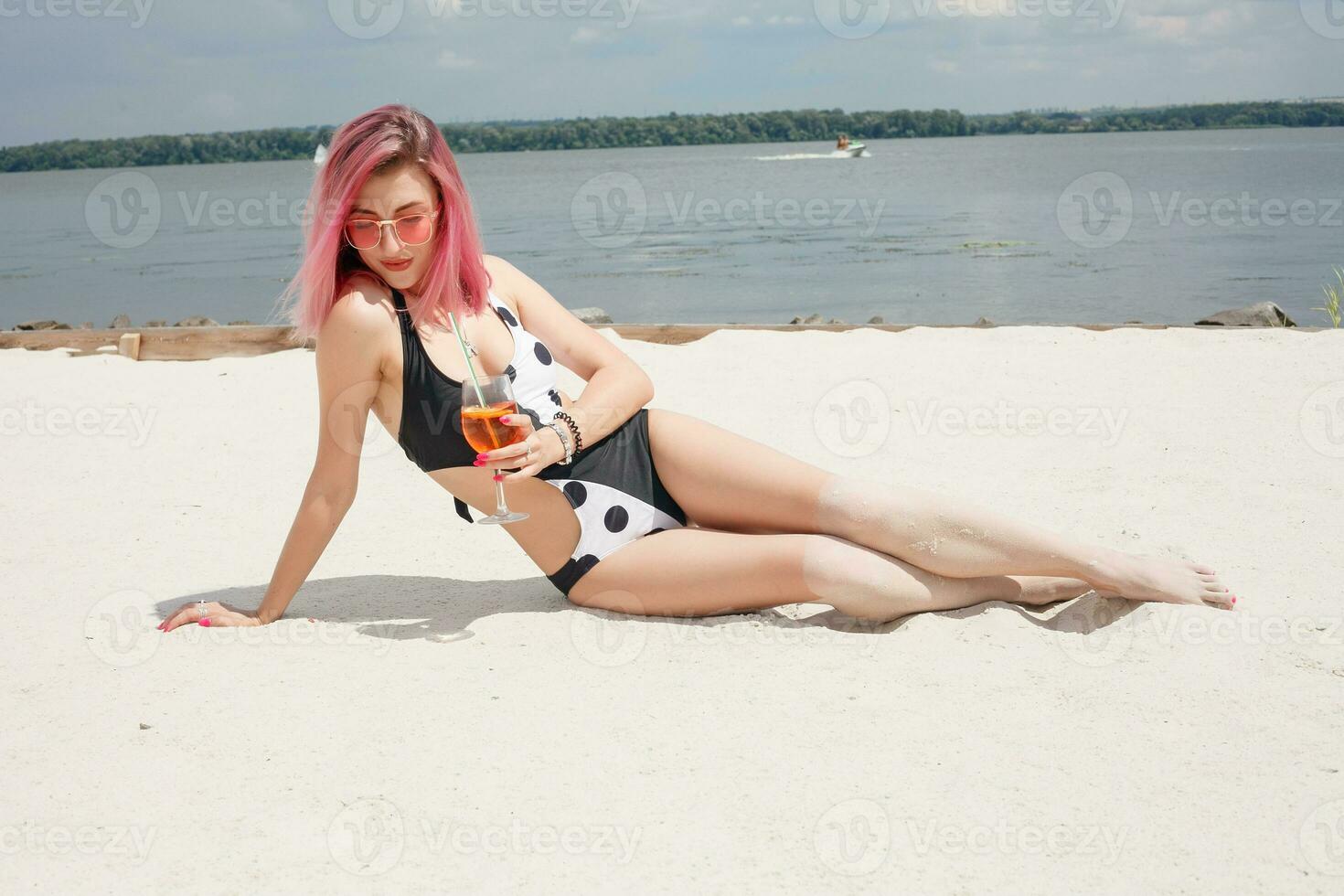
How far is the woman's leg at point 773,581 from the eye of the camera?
3.18 m

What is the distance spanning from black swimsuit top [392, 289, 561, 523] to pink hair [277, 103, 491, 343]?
108 mm

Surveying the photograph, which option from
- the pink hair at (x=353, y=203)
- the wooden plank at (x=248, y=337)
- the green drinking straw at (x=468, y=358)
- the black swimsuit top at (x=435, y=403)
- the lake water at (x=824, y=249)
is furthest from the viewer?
the lake water at (x=824, y=249)

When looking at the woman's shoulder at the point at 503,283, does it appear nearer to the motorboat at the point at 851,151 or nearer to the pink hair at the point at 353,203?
the pink hair at the point at 353,203

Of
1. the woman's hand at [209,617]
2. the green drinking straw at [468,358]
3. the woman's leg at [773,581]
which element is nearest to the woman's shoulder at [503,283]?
the green drinking straw at [468,358]

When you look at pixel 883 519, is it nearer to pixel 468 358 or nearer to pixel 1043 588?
pixel 1043 588

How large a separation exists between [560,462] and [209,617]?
1.17m

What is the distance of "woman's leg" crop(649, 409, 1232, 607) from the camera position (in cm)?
316

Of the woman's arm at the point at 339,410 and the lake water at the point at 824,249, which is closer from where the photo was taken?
the woman's arm at the point at 339,410

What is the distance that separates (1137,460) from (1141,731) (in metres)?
2.54

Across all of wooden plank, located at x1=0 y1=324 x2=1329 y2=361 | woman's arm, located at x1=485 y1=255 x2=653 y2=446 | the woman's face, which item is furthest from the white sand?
wooden plank, located at x1=0 y1=324 x2=1329 y2=361

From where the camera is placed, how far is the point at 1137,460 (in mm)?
4938

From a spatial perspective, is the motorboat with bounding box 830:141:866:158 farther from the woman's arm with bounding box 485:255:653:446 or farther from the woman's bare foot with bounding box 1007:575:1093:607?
the woman's bare foot with bounding box 1007:575:1093:607

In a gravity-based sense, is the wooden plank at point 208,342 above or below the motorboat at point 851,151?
below

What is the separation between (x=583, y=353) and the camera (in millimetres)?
3473
